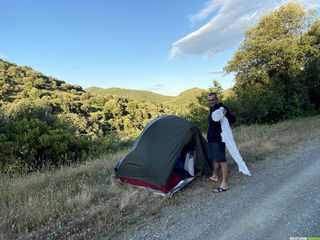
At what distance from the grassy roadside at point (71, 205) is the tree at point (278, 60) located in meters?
14.7

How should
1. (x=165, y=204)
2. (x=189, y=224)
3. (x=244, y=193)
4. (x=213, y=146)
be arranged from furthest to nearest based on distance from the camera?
(x=213, y=146), (x=244, y=193), (x=165, y=204), (x=189, y=224)

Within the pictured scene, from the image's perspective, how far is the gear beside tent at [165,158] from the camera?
5273mm

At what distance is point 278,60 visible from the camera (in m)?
18.4

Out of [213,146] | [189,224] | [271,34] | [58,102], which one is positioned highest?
[271,34]

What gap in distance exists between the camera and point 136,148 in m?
5.75

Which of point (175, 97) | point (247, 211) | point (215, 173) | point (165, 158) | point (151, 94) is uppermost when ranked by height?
point (151, 94)

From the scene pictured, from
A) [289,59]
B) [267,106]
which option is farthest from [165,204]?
[289,59]

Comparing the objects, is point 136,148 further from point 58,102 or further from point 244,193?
point 58,102

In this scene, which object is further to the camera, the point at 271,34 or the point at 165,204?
the point at 271,34

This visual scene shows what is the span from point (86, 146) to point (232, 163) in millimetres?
7616

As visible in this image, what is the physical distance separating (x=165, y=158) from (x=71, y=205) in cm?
207

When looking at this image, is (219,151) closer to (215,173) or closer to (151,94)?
(215,173)

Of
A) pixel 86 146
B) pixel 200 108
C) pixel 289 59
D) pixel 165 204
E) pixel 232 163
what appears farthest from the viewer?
pixel 289 59

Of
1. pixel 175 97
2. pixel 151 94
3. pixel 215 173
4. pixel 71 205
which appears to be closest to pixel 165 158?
pixel 215 173
